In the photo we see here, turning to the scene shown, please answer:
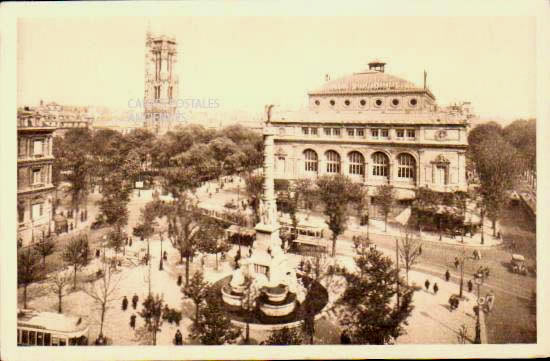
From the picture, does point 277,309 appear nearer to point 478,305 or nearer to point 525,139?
point 478,305

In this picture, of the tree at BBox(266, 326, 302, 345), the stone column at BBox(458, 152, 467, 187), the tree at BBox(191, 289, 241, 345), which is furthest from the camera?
the stone column at BBox(458, 152, 467, 187)

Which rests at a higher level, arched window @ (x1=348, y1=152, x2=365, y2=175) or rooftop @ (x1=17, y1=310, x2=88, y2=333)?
arched window @ (x1=348, y1=152, x2=365, y2=175)

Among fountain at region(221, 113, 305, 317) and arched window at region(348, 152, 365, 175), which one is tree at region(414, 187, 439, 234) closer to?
arched window at region(348, 152, 365, 175)

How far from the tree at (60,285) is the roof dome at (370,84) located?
8.59 meters

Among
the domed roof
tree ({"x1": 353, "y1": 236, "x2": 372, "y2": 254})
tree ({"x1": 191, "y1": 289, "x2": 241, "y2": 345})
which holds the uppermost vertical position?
the domed roof

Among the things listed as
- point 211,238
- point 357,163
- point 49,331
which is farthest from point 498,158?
point 49,331

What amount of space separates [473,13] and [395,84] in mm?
2540

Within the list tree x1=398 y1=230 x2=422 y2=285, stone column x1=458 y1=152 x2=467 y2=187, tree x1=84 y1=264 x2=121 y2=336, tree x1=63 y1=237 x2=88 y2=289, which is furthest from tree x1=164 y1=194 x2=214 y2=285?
stone column x1=458 y1=152 x2=467 y2=187

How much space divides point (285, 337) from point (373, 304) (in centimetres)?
233

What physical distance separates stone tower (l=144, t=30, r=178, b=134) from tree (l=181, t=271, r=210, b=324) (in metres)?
4.36

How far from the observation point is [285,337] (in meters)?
8.65

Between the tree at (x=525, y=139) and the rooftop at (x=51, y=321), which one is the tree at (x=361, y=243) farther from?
the rooftop at (x=51, y=321)

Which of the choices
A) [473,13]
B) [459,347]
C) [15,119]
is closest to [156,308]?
[15,119]

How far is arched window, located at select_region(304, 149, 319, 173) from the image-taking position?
448 inches
